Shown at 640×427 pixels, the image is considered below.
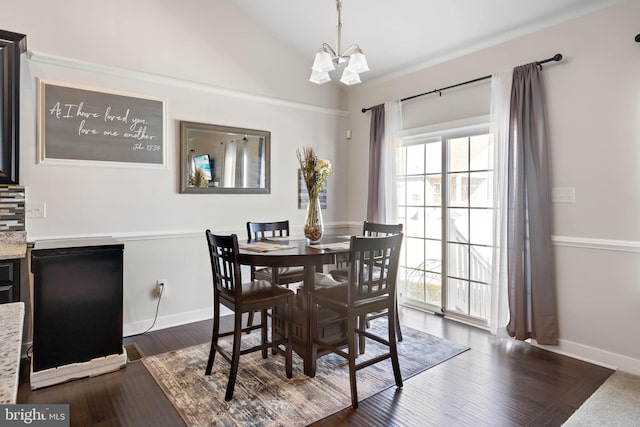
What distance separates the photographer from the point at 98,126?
126 inches

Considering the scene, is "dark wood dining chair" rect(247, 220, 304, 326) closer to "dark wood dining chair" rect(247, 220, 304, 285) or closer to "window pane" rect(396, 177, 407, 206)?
"dark wood dining chair" rect(247, 220, 304, 285)

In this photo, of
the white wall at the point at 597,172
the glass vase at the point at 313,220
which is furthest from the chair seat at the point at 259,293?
the white wall at the point at 597,172

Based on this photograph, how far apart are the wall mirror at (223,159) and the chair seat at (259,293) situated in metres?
1.51

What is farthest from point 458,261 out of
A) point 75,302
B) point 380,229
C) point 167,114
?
point 75,302

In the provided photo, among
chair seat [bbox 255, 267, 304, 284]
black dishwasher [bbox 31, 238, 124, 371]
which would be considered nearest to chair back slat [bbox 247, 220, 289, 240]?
chair seat [bbox 255, 267, 304, 284]

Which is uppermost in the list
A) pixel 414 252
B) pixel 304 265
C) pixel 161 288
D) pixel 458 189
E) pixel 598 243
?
pixel 458 189

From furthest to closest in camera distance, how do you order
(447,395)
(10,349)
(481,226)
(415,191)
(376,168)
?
(376,168) < (415,191) < (481,226) < (447,395) < (10,349)

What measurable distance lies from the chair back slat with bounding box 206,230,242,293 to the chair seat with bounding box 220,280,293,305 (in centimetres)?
8

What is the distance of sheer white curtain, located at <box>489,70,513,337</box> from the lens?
3244 millimetres

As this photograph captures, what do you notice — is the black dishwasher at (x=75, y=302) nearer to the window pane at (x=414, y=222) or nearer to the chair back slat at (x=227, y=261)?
the chair back slat at (x=227, y=261)

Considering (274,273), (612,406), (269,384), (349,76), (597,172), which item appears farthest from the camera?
(274,273)

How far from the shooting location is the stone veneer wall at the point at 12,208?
9.28ft

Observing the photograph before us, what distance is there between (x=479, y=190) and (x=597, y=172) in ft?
3.26

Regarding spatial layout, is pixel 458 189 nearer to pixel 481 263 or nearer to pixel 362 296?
pixel 481 263
